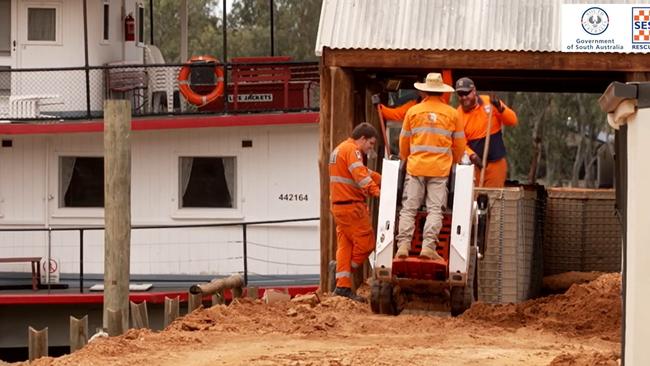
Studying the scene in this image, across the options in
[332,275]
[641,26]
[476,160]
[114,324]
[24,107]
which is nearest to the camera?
[114,324]

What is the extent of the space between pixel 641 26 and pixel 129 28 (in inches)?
423

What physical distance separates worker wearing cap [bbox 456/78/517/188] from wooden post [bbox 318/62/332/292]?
1.56 metres

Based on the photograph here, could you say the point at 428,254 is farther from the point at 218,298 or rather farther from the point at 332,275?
the point at 218,298

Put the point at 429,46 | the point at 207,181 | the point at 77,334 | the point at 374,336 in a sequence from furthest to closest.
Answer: the point at 207,181, the point at 429,46, the point at 77,334, the point at 374,336

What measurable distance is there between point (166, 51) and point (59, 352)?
3130 centimetres

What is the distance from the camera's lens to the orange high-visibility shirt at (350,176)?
14055 millimetres

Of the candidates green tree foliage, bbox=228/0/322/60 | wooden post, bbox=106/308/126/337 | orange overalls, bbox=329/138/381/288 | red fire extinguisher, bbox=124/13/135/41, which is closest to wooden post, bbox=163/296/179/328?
wooden post, bbox=106/308/126/337

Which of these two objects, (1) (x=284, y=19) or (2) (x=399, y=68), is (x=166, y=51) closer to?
(1) (x=284, y=19)

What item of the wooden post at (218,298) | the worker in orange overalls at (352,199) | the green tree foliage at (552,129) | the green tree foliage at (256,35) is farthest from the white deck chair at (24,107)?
the green tree foliage at (552,129)

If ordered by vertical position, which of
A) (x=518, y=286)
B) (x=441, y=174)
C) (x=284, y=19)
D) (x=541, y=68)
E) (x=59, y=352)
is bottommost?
(x=59, y=352)

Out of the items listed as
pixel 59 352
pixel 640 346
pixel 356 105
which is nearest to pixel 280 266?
pixel 59 352

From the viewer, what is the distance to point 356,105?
16.5 metres

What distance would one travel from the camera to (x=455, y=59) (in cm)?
1564

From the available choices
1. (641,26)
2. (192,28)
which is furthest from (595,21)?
(192,28)
